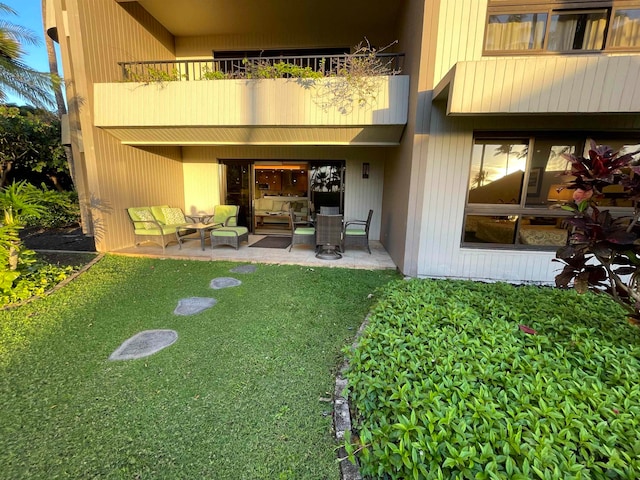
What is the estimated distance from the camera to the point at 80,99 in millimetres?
5480

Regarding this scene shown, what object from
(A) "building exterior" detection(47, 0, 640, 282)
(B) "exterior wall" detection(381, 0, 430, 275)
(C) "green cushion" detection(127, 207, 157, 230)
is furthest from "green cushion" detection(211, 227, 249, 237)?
(B) "exterior wall" detection(381, 0, 430, 275)

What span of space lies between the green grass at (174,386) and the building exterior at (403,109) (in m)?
2.43

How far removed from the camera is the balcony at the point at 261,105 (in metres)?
5.18

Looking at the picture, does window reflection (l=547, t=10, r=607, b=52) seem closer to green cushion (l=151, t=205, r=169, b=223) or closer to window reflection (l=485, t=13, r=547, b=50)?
window reflection (l=485, t=13, r=547, b=50)

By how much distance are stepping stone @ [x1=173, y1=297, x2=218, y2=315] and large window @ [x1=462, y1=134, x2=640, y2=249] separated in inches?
159

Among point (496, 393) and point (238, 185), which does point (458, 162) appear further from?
point (238, 185)

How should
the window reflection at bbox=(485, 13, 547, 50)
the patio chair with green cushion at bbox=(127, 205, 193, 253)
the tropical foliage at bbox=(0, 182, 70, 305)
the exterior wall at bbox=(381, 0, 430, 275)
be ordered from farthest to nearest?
1. the patio chair with green cushion at bbox=(127, 205, 193, 253)
2. the exterior wall at bbox=(381, 0, 430, 275)
3. the window reflection at bbox=(485, 13, 547, 50)
4. the tropical foliage at bbox=(0, 182, 70, 305)

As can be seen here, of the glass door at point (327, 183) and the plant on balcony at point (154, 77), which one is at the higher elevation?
the plant on balcony at point (154, 77)

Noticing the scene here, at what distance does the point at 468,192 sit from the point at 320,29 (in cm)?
571

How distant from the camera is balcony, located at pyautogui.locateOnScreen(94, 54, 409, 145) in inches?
204

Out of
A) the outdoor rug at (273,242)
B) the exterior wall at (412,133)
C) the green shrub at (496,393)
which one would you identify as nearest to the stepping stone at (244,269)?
the outdoor rug at (273,242)

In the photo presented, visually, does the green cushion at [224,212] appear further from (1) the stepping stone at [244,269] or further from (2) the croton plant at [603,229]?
(2) the croton plant at [603,229]

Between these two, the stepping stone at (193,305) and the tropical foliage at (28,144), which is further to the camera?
the tropical foliage at (28,144)

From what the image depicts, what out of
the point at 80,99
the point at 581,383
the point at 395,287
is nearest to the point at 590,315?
the point at 581,383
